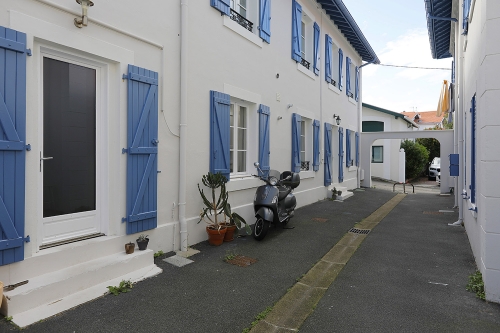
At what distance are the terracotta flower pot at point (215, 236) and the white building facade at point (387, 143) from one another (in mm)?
17424

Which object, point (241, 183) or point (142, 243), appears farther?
point (241, 183)

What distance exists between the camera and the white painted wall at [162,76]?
10.6 ft

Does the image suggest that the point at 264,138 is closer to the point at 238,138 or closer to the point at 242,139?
the point at 242,139

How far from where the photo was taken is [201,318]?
9.77 ft

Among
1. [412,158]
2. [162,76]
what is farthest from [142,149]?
[412,158]

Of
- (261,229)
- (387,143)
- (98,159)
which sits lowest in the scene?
(261,229)

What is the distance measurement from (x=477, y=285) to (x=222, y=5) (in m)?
5.49

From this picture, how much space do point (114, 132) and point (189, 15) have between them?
7.52 feet

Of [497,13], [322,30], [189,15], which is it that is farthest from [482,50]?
[322,30]

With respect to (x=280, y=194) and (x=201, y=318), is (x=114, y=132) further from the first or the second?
(x=280, y=194)

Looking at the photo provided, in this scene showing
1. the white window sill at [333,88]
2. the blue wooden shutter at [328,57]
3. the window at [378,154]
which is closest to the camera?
the blue wooden shutter at [328,57]

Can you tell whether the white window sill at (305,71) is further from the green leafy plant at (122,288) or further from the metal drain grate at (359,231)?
the green leafy plant at (122,288)

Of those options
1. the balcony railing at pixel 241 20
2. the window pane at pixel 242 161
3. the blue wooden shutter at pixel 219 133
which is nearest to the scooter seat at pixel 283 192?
the window pane at pixel 242 161

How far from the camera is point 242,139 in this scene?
673 cm
